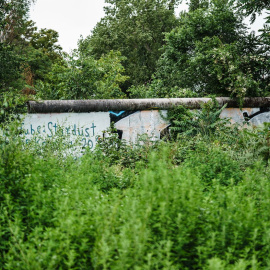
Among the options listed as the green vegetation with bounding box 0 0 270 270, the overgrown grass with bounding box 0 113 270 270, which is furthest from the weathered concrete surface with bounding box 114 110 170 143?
the overgrown grass with bounding box 0 113 270 270

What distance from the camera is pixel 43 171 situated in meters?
3.33

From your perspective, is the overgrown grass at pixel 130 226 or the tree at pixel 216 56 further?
the tree at pixel 216 56

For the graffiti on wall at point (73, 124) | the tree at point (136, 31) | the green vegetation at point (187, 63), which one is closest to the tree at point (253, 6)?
the green vegetation at point (187, 63)

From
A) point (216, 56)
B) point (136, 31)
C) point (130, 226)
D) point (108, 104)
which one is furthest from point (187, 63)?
point (136, 31)

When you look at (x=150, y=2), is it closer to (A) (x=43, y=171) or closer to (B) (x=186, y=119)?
(B) (x=186, y=119)

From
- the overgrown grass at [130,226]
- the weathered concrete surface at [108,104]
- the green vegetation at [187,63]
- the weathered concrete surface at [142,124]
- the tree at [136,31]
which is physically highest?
the tree at [136,31]

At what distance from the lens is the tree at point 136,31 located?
26438 millimetres

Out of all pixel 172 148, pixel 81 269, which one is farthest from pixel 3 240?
pixel 172 148

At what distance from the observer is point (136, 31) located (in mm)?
26312

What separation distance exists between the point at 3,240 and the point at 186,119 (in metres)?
6.11

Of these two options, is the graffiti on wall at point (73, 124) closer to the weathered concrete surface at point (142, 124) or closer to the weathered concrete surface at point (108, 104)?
the weathered concrete surface at point (108, 104)

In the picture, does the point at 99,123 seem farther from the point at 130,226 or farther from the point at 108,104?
the point at 130,226

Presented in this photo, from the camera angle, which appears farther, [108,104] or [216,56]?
[216,56]

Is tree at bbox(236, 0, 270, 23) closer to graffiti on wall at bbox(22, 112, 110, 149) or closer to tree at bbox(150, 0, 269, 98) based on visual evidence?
tree at bbox(150, 0, 269, 98)
